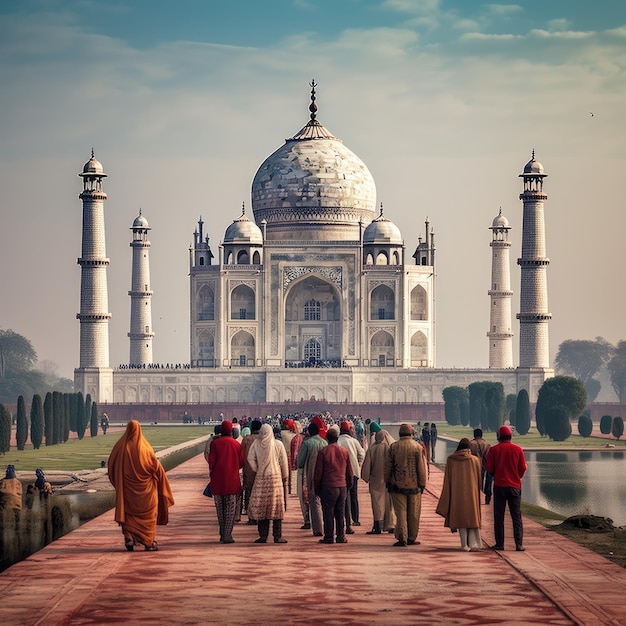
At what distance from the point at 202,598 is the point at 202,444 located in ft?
77.9

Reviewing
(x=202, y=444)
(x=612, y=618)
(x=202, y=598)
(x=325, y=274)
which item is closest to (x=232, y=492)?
(x=202, y=598)

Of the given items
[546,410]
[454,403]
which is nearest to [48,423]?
[546,410]

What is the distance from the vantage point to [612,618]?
8117mm

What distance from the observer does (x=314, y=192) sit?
182ft

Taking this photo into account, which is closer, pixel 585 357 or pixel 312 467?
pixel 312 467

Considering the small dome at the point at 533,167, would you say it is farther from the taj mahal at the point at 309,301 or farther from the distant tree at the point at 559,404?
the distant tree at the point at 559,404

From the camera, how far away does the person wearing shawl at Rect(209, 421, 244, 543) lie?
1141 centimetres

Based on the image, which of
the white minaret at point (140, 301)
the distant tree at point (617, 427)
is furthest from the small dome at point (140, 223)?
the distant tree at point (617, 427)

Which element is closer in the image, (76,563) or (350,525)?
(76,563)

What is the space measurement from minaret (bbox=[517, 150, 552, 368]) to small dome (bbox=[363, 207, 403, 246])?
620 centimetres

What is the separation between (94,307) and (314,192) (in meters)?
9.66

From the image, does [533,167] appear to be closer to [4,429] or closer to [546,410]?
[546,410]

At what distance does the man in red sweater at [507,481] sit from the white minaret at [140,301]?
44.8 meters

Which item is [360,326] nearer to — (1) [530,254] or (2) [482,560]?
(1) [530,254]
